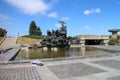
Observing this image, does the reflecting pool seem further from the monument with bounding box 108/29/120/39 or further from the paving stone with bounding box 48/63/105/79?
the monument with bounding box 108/29/120/39

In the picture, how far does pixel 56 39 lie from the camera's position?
2772cm

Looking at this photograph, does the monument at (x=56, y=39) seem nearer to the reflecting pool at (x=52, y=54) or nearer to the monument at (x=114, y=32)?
the reflecting pool at (x=52, y=54)

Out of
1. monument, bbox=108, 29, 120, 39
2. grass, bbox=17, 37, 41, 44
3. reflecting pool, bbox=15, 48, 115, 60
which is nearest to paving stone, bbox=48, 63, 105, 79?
reflecting pool, bbox=15, 48, 115, 60

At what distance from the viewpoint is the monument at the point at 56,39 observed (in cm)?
2745

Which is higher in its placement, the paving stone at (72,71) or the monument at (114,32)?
the monument at (114,32)

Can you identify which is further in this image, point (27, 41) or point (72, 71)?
point (27, 41)

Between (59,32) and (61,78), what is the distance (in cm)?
2182

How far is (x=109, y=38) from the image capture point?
1720 inches

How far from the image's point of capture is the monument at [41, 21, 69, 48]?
2745 cm

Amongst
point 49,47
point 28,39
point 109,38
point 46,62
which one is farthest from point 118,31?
point 46,62

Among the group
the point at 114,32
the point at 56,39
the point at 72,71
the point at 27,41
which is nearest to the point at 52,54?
the point at 56,39

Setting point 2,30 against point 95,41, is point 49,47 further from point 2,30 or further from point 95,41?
point 2,30

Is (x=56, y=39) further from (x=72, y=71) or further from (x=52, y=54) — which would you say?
(x=72, y=71)

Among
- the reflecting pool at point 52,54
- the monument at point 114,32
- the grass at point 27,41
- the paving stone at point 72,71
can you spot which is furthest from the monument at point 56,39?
the grass at point 27,41
